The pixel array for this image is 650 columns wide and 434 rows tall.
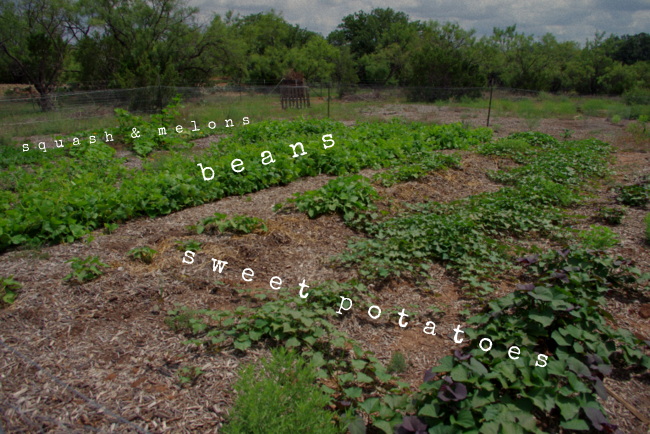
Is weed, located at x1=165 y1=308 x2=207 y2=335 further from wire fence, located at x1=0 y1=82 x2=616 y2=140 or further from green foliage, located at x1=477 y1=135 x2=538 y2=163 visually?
wire fence, located at x1=0 y1=82 x2=616 y2=140

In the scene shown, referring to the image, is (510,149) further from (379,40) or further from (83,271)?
(379,40)

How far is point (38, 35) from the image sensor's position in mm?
22641

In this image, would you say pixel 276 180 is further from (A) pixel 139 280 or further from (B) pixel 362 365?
(B) pixel 362 365

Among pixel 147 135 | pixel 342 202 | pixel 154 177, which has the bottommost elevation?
pixel 342 202

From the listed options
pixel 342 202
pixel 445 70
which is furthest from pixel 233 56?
pixel 342 202

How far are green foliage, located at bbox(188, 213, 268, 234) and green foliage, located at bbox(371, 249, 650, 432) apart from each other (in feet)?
8.41

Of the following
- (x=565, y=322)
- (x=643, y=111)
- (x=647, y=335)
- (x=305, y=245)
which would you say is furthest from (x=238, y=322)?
(x=643, y=111)

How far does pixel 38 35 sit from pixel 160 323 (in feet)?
85.1

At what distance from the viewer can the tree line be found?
2255cm

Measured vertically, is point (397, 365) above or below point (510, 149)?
below

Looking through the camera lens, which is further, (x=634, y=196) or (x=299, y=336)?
(x=634, y=196)

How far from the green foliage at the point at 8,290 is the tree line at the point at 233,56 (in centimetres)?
1603

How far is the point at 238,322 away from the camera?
10.4 feet

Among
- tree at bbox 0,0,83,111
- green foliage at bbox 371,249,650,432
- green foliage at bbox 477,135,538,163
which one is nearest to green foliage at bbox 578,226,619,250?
green foliage at bbox 371,249,650,432
